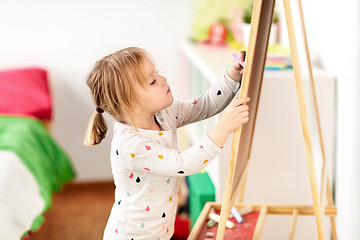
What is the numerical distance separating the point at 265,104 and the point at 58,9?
1.77 meters

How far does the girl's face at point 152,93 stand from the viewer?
4.35 feet

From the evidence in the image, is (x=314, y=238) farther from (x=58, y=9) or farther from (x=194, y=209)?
(x=58, y=9)

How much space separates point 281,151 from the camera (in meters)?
1.98

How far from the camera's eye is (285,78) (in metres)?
1.92

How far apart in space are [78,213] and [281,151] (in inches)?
60.9

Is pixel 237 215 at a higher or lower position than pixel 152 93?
lower

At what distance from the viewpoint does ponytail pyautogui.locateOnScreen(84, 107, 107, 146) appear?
1409 mm

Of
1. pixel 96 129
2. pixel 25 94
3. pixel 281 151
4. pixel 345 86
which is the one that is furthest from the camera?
pixel 25 94

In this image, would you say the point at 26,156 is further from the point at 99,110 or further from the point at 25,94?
the point at 99,110

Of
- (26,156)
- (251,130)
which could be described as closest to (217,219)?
(251,130)


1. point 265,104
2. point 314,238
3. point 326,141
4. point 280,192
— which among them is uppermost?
point 265,104

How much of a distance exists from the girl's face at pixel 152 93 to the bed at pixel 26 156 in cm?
79

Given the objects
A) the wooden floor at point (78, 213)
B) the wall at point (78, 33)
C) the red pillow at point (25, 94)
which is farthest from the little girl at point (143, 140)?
the wall at point (78, 33)

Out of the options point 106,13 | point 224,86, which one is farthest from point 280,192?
point 106,13
